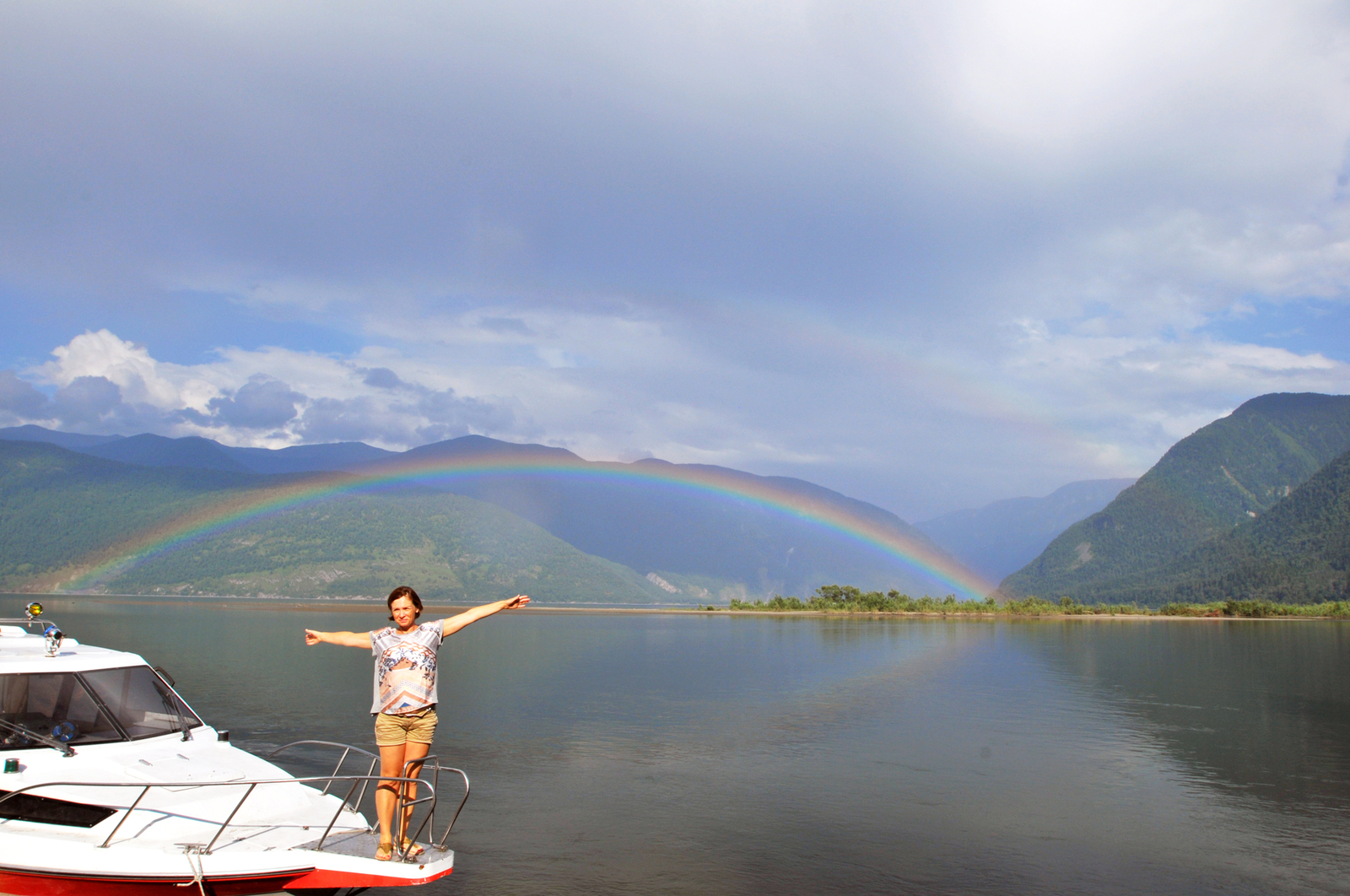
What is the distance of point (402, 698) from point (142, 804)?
12.0 ft

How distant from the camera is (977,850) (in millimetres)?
16656

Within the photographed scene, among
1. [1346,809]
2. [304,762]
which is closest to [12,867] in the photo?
[304,762]

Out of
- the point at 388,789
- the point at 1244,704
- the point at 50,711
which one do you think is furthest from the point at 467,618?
the point at 1244,704

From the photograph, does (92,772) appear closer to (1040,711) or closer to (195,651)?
(1040,711)

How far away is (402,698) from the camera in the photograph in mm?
9898

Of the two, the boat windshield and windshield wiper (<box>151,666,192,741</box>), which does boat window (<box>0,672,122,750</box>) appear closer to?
the boat windshield

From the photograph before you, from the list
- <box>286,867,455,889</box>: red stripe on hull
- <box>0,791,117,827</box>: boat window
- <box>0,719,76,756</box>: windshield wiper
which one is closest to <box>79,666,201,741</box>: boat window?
<box>0,719,76,756</box>: windshield wiper

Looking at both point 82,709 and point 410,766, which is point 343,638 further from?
point 82,709

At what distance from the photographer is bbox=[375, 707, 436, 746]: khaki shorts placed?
32.6ft

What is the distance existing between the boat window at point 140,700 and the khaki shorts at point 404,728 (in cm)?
481

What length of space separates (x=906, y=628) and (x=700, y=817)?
107276 millimetres

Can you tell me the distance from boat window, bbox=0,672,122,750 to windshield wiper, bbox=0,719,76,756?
0.05 feet

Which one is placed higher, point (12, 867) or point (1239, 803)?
point (12, 867)

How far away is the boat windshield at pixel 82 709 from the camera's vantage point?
38.5 feet
